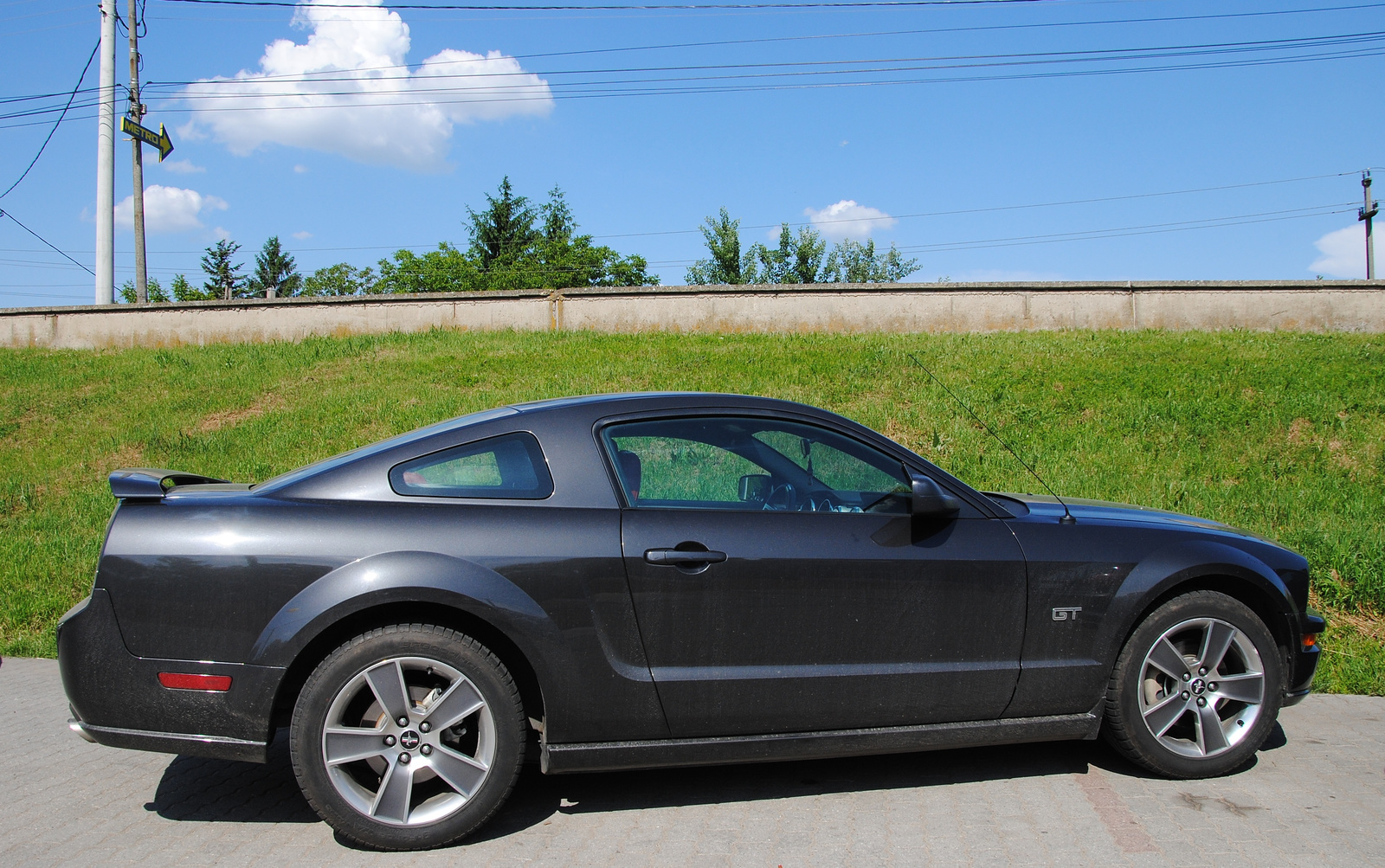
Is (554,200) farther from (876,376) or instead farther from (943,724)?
(943,724)

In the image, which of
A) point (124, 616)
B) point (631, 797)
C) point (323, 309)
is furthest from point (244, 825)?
point (323, 309)

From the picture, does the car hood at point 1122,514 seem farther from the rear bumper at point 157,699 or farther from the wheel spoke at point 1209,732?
the rear bumper at point 157,699

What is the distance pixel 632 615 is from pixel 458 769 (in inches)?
30.3

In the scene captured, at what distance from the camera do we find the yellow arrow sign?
23.4m

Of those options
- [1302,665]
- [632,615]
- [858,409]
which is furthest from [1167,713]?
[858,409]

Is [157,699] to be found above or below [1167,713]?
above

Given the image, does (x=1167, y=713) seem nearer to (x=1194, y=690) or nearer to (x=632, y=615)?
(x=1194, y=690)

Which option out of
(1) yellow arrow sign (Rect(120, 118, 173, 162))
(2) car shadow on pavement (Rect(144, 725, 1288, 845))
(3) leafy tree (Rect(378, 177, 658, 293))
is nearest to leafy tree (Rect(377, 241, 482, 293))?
(3) leafy tree (Rect(378, 177, 658, 293))

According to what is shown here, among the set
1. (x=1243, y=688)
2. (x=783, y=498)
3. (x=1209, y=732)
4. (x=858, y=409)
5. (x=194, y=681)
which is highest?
(x=858, y=409)

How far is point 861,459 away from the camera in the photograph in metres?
3.54

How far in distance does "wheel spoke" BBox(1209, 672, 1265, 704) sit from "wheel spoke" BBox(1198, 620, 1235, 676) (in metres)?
0.08

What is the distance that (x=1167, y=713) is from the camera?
3545 mm

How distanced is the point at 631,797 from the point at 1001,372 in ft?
30.1

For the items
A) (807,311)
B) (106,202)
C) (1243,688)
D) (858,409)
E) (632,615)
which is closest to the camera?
(632,615)
